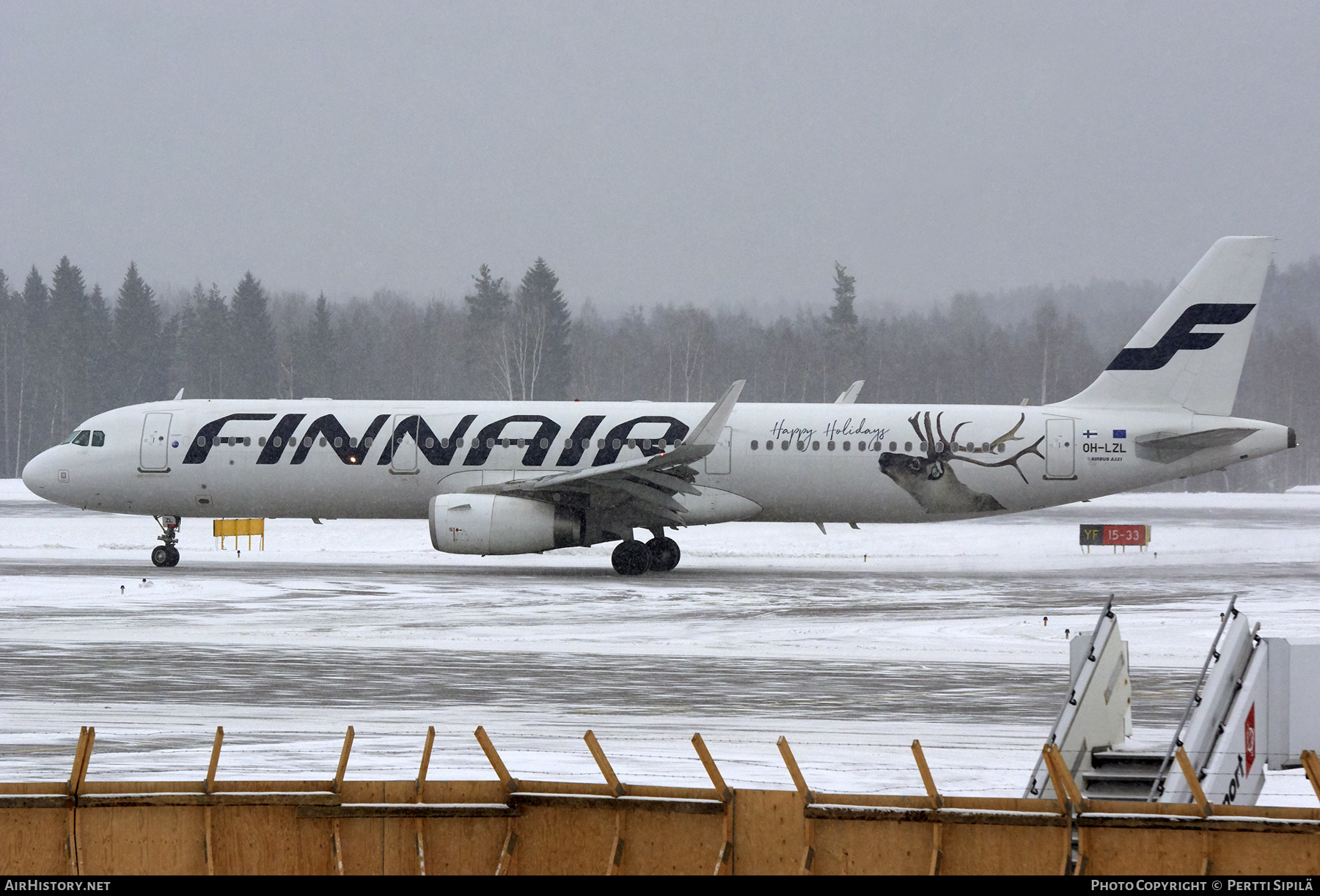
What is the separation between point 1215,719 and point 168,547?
22914mm

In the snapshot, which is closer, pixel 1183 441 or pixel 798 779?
pixel 798 779

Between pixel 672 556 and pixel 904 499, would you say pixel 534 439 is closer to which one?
pixel 672 556

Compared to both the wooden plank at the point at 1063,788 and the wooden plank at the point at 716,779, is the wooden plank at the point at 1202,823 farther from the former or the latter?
the wooden plank at the point at 716,779

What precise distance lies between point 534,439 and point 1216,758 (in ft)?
64.8

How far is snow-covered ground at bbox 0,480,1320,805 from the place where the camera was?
391 inches

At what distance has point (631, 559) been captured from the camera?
2588 centimetres

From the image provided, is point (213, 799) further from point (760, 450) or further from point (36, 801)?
point (760, 450)

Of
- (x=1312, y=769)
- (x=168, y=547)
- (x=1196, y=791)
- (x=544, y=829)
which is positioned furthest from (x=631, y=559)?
(x=1312, y=769)

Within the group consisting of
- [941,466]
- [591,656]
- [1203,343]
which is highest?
[1203,343]

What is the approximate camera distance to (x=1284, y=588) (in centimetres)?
2338

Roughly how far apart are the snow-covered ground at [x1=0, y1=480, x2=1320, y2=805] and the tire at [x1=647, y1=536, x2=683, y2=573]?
42cm

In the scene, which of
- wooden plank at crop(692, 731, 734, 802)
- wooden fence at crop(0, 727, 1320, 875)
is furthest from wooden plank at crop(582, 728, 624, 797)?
wooden plank at crop(692, 731, 734, 802)

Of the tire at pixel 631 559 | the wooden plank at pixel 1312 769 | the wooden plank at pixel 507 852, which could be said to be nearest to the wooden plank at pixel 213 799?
the wooden plank at pixel 507 852

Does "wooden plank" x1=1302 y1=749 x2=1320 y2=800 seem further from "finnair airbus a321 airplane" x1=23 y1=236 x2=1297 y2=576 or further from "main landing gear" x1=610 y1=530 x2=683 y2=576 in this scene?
"main landing gear" x1=610 y1=530 x2=683 y2=576
